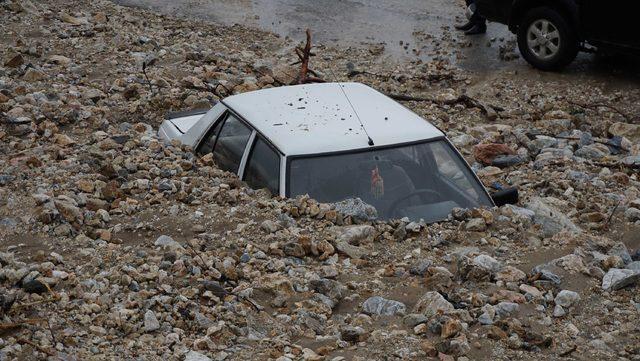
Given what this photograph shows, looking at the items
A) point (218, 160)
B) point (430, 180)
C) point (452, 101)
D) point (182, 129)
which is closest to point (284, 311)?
point (430, 180)

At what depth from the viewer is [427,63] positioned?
1334 cm

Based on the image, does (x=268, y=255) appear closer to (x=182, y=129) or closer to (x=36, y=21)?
(x=182, y=129)

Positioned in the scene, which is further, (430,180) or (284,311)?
(430,180)

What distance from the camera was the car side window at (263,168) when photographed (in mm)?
7180

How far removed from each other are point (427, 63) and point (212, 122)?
18.6 ft

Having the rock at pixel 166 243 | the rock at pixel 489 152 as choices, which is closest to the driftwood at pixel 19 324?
the rock at pixel 166 243

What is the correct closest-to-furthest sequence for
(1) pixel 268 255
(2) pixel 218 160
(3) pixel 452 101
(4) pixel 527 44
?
(1) pixel 268 255, (2) pixel 218 160, (3) pixel 452 101, (4) pixel 527 44

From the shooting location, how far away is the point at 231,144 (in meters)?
7.93

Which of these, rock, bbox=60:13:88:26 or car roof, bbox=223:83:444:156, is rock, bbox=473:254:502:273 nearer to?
car roof, bbox=223:83:444:156

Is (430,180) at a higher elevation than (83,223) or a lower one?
higher

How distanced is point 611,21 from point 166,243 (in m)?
7.28

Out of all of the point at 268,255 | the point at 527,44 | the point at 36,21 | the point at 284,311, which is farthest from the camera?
the point at 36,21

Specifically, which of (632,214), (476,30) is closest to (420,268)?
(632,214)

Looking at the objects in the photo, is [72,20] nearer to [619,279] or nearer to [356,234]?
[356,234]
